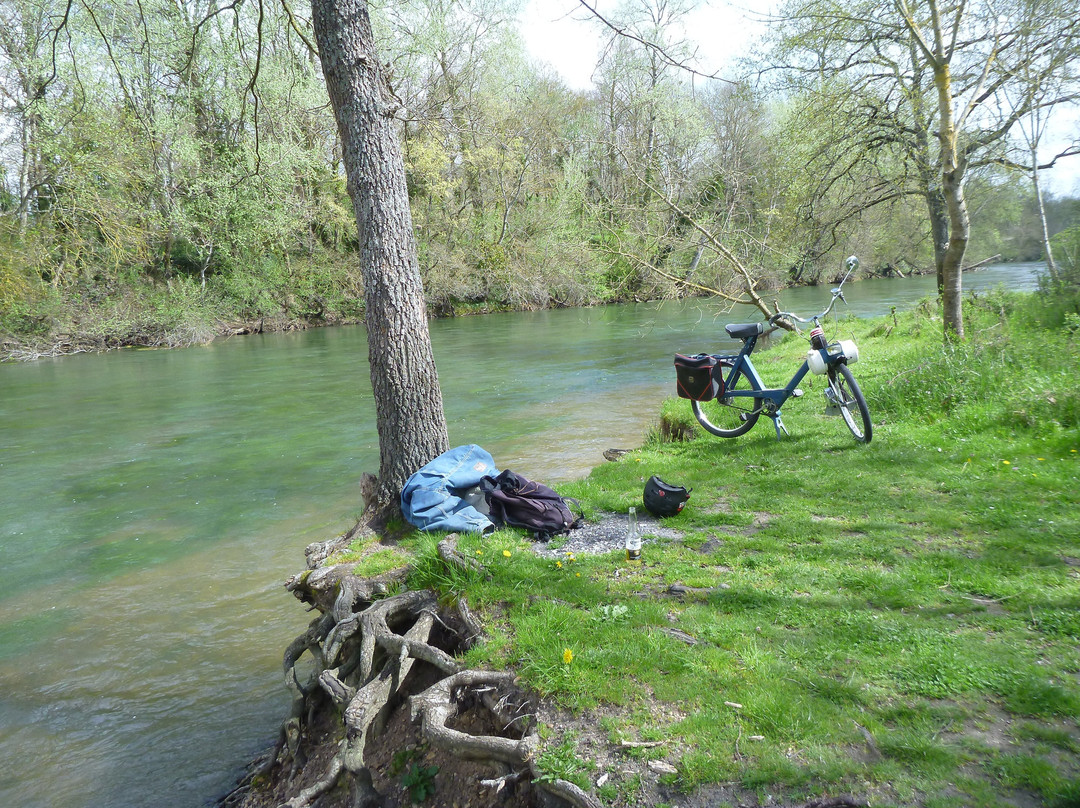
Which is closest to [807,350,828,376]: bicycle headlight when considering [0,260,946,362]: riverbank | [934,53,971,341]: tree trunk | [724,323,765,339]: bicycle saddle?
[724,323,765,339]: bicycle saddle

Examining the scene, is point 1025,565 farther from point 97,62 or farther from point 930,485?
point 97,62

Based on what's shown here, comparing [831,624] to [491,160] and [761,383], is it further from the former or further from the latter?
[491,160]

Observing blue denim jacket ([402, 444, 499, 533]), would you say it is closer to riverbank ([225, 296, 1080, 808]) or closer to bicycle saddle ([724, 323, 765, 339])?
riverbank ([225, 296, 1080, 808])

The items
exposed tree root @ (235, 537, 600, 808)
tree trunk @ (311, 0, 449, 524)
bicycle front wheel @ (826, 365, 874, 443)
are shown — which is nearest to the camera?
exposed tree root @ (235, 537, 600, 808)

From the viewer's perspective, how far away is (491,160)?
33469mm

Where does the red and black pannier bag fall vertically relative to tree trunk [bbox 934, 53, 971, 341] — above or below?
below

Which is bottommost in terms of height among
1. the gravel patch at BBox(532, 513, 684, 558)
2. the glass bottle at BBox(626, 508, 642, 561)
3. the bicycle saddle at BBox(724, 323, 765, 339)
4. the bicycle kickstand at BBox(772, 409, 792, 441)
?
the gravel patch at BBox(532, 513, 684, 558)

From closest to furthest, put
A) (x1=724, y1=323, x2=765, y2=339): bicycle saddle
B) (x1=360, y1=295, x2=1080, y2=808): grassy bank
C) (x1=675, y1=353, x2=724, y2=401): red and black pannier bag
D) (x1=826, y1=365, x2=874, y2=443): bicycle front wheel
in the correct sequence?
(x1=360, y1=295, x2=1080, y2=808): grassy bank
(x1=826, y1=365, x2=874, y2=443): bicycle front wheel
(x1=724, y1=323, x2=765, y2=339): bicycle saddle
(x1=675, y1=353, x2=724, y2=401): red and black pannier bag

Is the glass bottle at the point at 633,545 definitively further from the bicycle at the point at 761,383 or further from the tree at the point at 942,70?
the tree at the point at 942,70

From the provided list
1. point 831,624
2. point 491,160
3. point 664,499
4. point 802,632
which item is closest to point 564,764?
point 802,632

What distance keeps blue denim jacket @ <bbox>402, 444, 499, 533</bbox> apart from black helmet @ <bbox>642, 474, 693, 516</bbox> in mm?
1373

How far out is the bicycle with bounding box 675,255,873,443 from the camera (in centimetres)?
701

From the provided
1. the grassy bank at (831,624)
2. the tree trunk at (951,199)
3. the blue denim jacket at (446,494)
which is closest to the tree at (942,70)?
the tree trunk at (951,199)

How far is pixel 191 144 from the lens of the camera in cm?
2711
